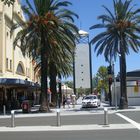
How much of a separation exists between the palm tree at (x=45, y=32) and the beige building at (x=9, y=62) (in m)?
4.67

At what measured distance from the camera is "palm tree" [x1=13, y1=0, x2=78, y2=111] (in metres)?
45.3

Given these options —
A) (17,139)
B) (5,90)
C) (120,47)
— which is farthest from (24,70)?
(17,139)

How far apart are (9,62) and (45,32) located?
49.0ft

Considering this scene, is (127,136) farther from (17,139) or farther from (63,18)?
(63,18)

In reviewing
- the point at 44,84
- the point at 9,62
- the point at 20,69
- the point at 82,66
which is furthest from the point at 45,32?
the point at 82,66

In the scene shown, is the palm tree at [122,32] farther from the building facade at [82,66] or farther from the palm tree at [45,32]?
the building facade at [82,66]

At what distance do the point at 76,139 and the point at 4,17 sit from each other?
125 ft

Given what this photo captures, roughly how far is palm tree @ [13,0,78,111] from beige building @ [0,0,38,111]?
15.3ft

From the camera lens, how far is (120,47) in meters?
50.0

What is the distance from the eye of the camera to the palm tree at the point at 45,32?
149ft

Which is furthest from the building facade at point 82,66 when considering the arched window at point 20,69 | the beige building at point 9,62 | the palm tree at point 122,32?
the palm tree at point 122,32

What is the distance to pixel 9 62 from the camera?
59.2m

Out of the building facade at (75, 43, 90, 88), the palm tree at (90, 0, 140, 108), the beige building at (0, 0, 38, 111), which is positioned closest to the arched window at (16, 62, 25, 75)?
the beige building at (0, 0, 38, 111)

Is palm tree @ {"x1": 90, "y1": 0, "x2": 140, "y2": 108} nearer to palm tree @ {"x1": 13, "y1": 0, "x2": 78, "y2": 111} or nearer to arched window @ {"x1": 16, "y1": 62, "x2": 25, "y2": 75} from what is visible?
palm tree @ {"x1": 13, "y1": 0, "x2": 78, "y2": 111}
